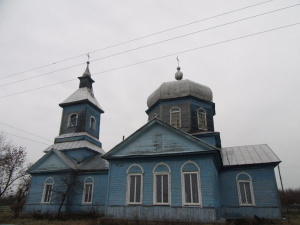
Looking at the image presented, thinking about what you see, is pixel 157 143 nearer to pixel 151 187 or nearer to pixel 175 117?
pixel 151 187

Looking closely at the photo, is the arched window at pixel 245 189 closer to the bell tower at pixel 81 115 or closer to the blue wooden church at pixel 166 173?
the blue wooden church at pixel 166 173

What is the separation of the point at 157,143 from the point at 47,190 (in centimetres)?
1103

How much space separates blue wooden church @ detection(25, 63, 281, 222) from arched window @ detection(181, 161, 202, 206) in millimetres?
53

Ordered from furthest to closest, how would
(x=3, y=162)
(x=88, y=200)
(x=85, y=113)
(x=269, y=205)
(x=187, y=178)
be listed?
(x=3, y=162) < (x=85, y=113) < (x=88, y=200) < (x=269, y=205) < (x=187, y=178)

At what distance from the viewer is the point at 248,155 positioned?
699 inches

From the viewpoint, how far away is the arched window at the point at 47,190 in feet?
62.9

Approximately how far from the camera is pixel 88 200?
18656 mm

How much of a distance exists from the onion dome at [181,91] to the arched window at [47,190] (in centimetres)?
1090

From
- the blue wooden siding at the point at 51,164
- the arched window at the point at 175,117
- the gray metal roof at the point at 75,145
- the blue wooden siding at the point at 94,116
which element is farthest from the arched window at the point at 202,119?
the blue wooden siding at the point at 51,164

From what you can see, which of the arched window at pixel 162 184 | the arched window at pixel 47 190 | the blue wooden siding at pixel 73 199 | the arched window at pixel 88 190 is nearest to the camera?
the arched window at pixel 162 184

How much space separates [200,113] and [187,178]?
24.2 ft

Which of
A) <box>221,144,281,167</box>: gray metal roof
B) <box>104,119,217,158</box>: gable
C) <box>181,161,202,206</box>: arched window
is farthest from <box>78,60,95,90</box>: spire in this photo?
<box>181,161,202,206</box>: arched window

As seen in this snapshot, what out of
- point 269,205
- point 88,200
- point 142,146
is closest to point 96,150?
point 88,200

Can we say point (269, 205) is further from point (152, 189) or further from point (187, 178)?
point (152, 189)
